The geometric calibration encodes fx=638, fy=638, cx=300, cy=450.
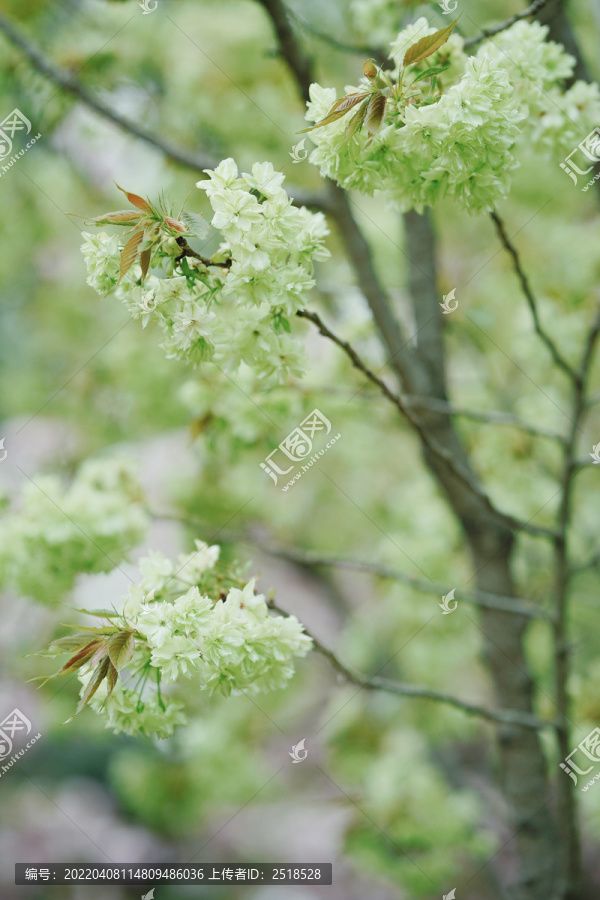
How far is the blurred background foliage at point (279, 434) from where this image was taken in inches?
99.1

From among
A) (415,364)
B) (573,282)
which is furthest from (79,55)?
(573,282)

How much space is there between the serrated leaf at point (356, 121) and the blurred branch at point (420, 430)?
296 millimetres

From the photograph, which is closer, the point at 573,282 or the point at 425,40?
the point at 425,40

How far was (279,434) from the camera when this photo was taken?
2098mm

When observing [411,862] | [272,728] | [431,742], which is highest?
[272,728]

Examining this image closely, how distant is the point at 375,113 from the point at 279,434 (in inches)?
48.9

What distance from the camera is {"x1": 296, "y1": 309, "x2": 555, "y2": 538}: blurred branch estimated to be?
120 centimetres

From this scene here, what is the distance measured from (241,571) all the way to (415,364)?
0.99 m

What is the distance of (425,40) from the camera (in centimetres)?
98

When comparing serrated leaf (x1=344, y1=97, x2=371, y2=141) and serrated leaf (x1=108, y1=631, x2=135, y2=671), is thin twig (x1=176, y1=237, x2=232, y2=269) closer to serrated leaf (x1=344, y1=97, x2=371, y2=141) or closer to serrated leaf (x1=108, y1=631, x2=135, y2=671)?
serrated leaf (x1=344, y1=97, x2=371, y2=141)

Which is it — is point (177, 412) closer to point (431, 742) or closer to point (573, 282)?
point (573, 282)

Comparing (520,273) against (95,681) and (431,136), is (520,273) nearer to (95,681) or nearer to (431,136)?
(431,136)

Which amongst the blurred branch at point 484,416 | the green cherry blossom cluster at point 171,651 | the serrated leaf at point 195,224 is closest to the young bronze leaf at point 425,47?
the serrated leaf at point 195,224

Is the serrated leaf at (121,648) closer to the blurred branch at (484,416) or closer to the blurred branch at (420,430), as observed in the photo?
the blurred branch at (420,430)
